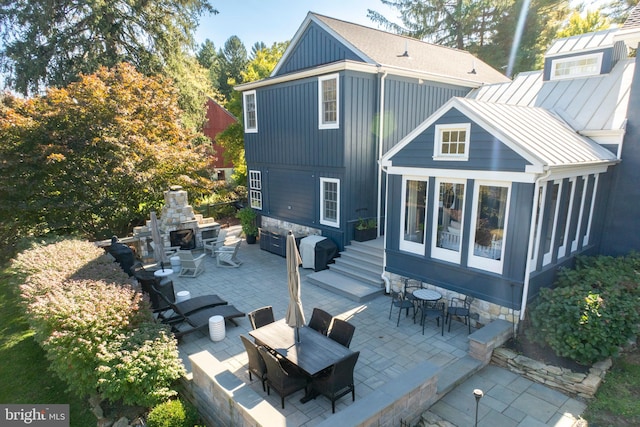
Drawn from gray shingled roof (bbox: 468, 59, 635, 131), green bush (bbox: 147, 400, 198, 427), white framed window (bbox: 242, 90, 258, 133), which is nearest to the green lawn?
green bush (bbox: 147, 400, 198, 427)

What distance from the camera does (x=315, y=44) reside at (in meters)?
12.4

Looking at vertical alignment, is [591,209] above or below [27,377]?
above

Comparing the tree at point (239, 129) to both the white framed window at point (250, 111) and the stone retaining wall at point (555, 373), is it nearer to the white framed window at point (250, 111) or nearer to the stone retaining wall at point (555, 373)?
the white framed window at point (250, 111)

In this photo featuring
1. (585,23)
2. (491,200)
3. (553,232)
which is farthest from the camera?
(585,23)

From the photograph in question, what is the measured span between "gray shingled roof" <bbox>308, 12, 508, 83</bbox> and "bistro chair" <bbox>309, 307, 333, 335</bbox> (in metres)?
8.20

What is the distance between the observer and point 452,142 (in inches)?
292

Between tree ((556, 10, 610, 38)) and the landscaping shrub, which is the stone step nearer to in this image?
the landscaping shrub

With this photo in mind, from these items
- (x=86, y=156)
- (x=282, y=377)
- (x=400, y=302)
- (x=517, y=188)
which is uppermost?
(x=86, y=156)

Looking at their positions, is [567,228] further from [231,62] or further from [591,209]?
[231,62]

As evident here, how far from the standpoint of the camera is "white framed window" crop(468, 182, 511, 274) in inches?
276

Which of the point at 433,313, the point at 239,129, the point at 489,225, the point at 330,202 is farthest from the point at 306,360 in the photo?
the point at 239,129

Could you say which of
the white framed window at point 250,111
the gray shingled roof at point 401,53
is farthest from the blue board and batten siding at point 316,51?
the white framed window at point 250,111

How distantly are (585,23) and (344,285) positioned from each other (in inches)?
957

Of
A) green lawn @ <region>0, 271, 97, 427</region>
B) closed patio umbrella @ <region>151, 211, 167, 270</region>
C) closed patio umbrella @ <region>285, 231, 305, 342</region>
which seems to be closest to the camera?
closed patio umbrella @ <region>285, 231, 305, 342</region>
